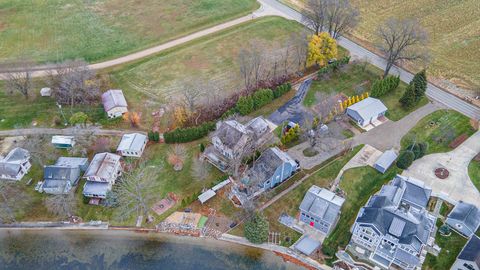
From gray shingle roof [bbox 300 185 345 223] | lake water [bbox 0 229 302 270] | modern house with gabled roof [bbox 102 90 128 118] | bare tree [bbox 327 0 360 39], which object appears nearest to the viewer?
lake water [bbox 0 229 302 270]

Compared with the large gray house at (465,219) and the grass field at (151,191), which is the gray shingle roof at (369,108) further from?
the grass field at (151,191)

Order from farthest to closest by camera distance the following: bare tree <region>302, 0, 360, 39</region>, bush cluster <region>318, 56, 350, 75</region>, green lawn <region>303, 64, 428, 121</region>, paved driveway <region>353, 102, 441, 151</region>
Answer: bare tree <region>302, 0, 360, 39</region>
bush cluster <region>318, 56, 350, 75</region>
green lawn <region>303, 64, 428, 121</region>
paved driveway <region>353, 102, 441, 151</region>

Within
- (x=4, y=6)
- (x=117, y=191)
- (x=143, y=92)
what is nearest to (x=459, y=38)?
(x=143, y=92)

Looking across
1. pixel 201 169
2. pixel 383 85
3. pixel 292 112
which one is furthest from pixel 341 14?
pixel 201 169

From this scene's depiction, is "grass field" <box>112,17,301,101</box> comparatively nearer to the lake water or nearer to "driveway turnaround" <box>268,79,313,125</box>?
"driveway turnaround" <box>268,79,313,125</box>

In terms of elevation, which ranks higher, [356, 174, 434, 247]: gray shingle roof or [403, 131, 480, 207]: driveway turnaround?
[356, 174, 434, 247]: gray shingle roof

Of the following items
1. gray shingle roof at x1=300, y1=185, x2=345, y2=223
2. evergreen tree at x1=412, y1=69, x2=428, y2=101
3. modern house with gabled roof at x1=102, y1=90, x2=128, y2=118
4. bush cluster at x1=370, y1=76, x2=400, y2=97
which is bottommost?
gray shingle roof at x1=300, y1=185, x2=345, y2=223

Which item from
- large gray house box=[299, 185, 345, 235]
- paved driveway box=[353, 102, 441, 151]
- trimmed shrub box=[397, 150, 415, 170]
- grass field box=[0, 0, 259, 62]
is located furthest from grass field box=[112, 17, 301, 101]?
trimmed shrub box=[397, 150, 415, 170]
